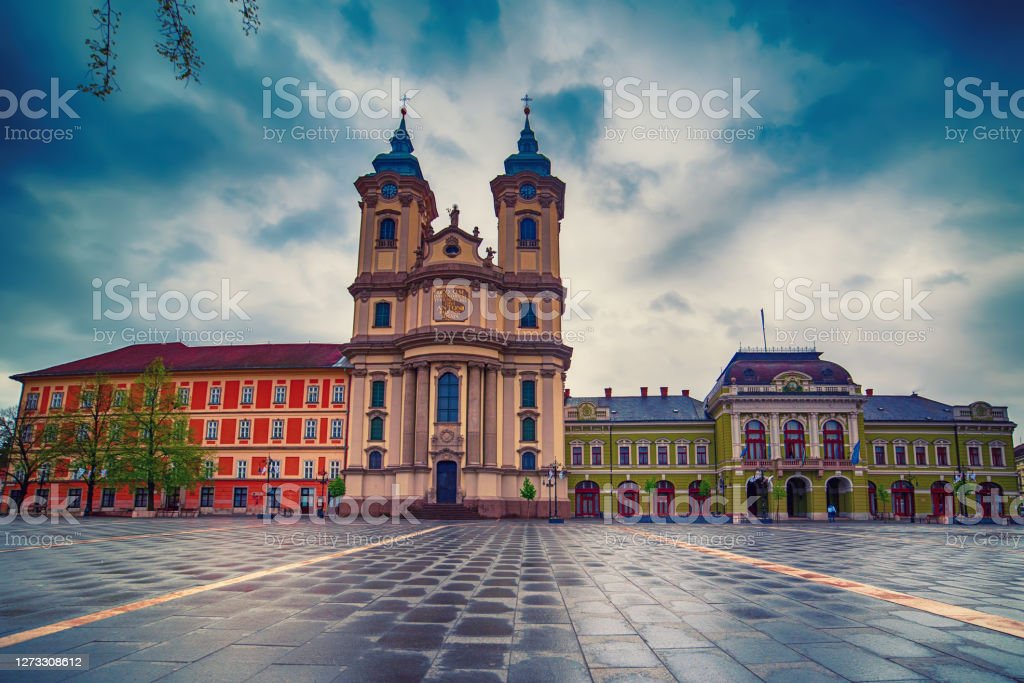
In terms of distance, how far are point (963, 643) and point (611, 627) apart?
3.40 m

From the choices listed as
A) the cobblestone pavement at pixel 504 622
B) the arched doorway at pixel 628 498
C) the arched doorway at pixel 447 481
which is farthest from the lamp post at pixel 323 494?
the cobblestone pavement at pixel 504 622

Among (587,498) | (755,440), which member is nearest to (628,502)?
(587,498)

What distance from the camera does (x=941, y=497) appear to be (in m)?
59.8

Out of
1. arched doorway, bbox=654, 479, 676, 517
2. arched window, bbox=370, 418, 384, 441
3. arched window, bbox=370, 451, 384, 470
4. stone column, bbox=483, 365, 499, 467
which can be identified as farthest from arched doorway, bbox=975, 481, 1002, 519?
arched window, bbox=370, 418, 384, 441

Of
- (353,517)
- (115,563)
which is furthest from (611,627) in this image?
(353,517)

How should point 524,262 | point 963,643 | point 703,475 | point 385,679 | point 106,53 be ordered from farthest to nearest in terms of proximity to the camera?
point 703,475, point 524,262, point 963,643, point 106,53, point 385,679

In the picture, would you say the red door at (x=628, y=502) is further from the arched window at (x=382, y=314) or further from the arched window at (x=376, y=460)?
the arched window at (x=382, y=314)

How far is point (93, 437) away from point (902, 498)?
227 ft

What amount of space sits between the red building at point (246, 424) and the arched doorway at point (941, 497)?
175 feet

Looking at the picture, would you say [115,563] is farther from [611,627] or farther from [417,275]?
[417,275]

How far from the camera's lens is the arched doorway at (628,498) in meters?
60.9

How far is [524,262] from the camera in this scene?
54438 millimetres

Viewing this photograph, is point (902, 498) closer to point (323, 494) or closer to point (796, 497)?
point (796, 497)

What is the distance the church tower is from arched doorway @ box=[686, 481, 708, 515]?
1672cm
